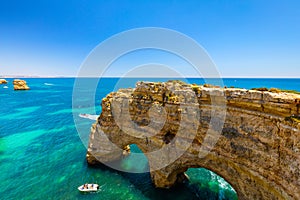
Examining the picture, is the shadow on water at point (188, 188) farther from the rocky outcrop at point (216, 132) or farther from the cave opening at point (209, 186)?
the rocky outcrop at point (216, 132)

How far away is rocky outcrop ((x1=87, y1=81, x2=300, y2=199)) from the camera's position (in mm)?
10250

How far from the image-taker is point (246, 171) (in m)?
12.5

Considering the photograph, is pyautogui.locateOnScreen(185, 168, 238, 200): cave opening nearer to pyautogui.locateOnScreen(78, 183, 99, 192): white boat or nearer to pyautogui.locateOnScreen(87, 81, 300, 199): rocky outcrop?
pyautogui.locateOnScreen(87, 81, 300, 199): rocky outcrop

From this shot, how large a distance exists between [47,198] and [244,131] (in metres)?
20.1

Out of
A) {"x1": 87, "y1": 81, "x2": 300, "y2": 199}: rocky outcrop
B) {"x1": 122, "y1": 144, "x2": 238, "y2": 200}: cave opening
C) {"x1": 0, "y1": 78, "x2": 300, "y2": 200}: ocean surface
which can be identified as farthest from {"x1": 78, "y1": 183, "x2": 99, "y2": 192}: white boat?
{"x1": 87, "y1": 81, "x2": 300, "y2": 199}: rocky outcrop

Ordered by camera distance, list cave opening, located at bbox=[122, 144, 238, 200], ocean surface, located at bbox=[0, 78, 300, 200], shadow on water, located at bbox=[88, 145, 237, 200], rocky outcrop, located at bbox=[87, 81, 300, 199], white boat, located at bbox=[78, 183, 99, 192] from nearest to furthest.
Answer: rocky outcrop, located at bbox=[87, 81, 300, 199], shadow on water, located at bbox=[88, 145, 237, 200], cave opening, located at bbox=[122, 144, 238, 200], ocean surface, located at bbox=[0, 78, 300, 200], white boat, located at bbox=[78, 183, 99, 192]

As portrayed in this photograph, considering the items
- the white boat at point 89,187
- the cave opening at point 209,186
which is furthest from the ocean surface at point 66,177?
the white boat at point 89,187

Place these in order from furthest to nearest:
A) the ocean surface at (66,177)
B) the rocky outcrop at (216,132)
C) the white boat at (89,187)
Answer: the white boat at (89,187)
the ocean surface at (66,177)
the rocky outcrop at (216,132)

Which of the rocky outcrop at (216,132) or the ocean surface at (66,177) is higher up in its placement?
the rocky outcrop at (216,132)

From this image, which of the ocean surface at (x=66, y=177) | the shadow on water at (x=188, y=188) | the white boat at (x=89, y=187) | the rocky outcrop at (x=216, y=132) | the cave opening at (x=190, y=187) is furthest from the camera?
the white boat at (x=89, y=187)

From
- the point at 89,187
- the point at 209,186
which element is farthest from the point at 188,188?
the point at 89,187

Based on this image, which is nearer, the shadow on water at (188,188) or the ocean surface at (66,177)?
the shadow on water at (188,188)

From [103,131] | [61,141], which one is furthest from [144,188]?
[61,141]

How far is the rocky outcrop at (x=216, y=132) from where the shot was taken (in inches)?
404
